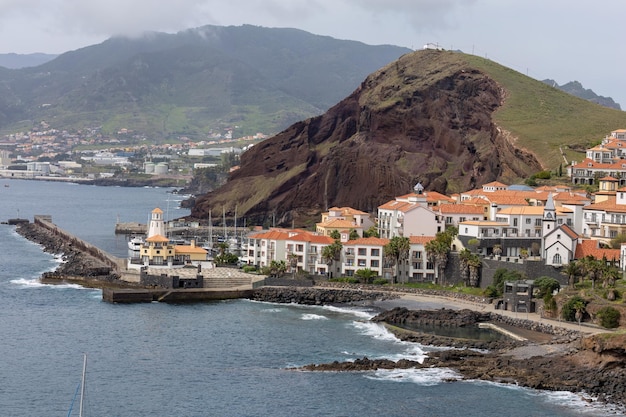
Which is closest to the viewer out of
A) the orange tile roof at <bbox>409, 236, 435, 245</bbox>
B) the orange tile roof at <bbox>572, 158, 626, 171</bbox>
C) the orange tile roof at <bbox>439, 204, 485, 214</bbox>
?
the orange tile roof at <bbox>409, 236, 435, 245</bbox>

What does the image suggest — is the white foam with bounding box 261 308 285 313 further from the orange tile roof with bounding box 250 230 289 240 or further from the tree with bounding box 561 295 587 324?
the tree with bounding box 561 295 587 324

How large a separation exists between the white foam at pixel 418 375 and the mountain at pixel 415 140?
67.0 meters

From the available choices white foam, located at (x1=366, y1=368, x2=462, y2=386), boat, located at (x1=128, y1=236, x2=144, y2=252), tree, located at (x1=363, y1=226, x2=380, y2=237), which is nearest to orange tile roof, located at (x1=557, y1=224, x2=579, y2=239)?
tree, located at (x1=363, y1=226, x2=380, y2=237)

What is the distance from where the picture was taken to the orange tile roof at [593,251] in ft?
266

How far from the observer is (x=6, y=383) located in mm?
58312

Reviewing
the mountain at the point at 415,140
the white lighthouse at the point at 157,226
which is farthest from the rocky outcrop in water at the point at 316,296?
the mountain at the point at 415,140

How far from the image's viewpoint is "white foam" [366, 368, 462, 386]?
59000 millimetres

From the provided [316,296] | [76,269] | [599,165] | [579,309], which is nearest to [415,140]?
[599,165]

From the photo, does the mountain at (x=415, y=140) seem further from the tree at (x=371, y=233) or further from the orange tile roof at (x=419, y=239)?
the orange tile roof at (x=419, y=239)

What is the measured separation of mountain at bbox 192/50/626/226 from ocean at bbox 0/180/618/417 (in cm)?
5478

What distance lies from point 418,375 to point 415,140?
3643 inches

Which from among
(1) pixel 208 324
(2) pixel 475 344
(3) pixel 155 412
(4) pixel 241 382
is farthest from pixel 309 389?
(1) pixel 208 324

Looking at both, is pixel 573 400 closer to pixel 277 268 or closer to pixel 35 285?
pixel 277 268

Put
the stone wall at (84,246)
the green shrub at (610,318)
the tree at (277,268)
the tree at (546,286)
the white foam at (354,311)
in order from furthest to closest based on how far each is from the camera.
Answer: the stone wall at (84,246)
the tree at (277,268)
the white foam at (354,311)
the tree at (546,286)
the green shrub at (610,318)
